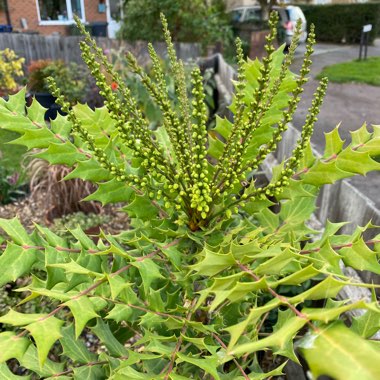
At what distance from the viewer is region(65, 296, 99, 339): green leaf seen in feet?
3.07

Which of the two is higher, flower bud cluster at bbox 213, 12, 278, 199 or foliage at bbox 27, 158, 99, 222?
flower bud cluster at bbox 213, 12, 278, 199

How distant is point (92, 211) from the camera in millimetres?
5121

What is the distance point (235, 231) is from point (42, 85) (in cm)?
1029

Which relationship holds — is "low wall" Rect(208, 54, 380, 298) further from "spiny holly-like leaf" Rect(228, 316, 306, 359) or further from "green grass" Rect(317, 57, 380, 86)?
"green grass" Rect(317, 57, 380, 86)

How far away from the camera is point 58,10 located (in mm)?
21031

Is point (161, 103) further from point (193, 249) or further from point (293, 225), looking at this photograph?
point (293, 225)

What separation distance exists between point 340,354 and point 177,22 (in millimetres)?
16441

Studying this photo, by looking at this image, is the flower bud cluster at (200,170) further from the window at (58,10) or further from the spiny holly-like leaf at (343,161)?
the window at (58,10)

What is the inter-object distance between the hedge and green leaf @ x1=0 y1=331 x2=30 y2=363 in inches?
989

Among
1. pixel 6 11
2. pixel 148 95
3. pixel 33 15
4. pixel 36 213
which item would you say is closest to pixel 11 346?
pixel 36 213

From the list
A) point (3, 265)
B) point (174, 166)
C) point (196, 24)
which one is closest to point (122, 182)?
point (174, 166)

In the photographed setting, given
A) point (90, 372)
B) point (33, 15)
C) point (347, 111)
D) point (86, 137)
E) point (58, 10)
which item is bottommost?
point (347, 111)

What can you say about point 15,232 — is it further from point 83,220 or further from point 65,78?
point 65,78

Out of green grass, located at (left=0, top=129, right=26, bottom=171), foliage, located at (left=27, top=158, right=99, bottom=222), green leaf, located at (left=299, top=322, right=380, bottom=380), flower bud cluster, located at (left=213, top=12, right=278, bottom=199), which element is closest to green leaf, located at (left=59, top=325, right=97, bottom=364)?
flower bud cluster, located at (left=213, top=12, right=278, bottom=199)
